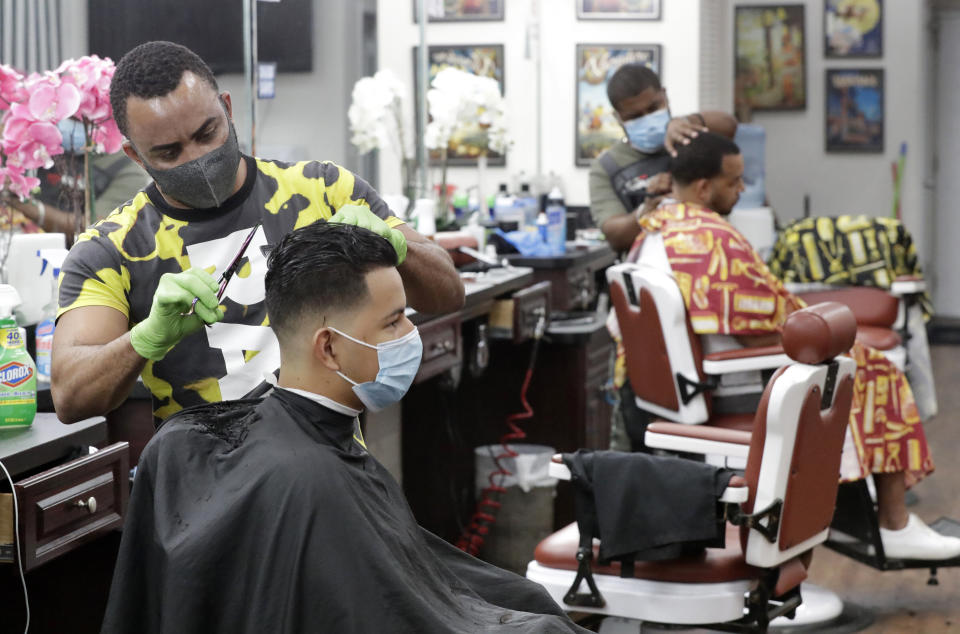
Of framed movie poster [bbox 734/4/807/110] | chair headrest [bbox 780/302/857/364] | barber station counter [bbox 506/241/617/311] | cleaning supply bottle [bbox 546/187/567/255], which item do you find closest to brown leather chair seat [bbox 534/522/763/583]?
chair headrest [bbox 780/302/857/364]

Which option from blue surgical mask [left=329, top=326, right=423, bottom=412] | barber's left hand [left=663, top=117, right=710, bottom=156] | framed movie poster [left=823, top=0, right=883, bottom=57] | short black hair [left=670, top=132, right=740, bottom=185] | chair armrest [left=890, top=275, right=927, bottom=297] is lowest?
chair armrest [left=890, top=275, right=927, bottom=297]

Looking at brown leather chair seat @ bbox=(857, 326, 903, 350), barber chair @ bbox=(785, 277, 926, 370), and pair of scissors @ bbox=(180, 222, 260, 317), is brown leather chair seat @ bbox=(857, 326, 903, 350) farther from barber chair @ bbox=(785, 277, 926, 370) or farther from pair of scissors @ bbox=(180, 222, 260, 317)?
pair of scissors @ bbox=(180, 222, 260, 317)

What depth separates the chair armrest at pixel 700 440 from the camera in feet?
8.52

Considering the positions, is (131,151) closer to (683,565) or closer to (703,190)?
(683,565)

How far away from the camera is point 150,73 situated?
1730 millimetres

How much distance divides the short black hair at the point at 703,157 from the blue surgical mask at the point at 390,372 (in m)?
1.85

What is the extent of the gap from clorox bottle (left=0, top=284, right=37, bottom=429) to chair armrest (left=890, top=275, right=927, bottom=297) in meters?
3.50

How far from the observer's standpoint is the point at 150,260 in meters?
1.82

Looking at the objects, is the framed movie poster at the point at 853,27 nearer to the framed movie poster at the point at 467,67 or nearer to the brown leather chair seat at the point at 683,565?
the framed movie poster at the point at 467,67

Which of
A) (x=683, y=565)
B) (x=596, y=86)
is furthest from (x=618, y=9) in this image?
(x=683, y=565)

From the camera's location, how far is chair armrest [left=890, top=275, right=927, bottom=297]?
4523 millimetres

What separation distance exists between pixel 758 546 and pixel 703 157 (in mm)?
1298

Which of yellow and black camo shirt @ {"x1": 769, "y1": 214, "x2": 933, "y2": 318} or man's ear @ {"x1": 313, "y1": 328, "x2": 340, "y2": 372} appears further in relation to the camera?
yellow and black camo shirt @ {"x1": 769, "y1": 214, "x2": 933, "y2": 318}

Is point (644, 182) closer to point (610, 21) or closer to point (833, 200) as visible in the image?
point (610, 21)
